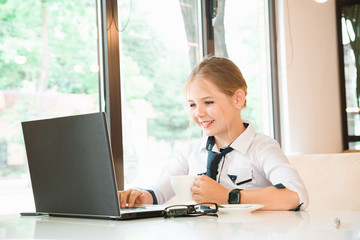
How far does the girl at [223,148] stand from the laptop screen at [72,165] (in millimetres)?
249

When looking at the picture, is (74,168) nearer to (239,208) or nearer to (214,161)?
(239,208)

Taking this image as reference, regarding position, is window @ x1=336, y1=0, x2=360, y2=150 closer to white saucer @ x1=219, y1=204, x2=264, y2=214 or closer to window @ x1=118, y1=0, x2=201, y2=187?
window @ x1=118, y1=0, x2=201, y2=187

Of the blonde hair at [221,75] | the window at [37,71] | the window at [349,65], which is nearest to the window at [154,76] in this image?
the window at [37,71]

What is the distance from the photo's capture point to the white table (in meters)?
0.82

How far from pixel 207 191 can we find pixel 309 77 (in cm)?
318

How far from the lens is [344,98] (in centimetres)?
446

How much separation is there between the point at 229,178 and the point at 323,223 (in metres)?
0.65

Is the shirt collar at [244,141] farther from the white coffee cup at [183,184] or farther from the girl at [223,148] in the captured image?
the white coffee cup at [183,184]

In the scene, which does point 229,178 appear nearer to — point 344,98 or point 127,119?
point 127,119

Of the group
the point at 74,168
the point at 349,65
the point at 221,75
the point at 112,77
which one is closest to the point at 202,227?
the point at 74,168

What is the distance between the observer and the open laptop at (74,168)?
1015 mm

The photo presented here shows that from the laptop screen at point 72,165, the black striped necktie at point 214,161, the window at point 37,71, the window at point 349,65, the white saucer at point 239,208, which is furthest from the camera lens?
the window at point 349,65

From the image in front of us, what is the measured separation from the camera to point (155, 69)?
2.96m

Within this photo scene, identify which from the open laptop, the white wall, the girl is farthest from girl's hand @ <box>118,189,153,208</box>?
the white wall
